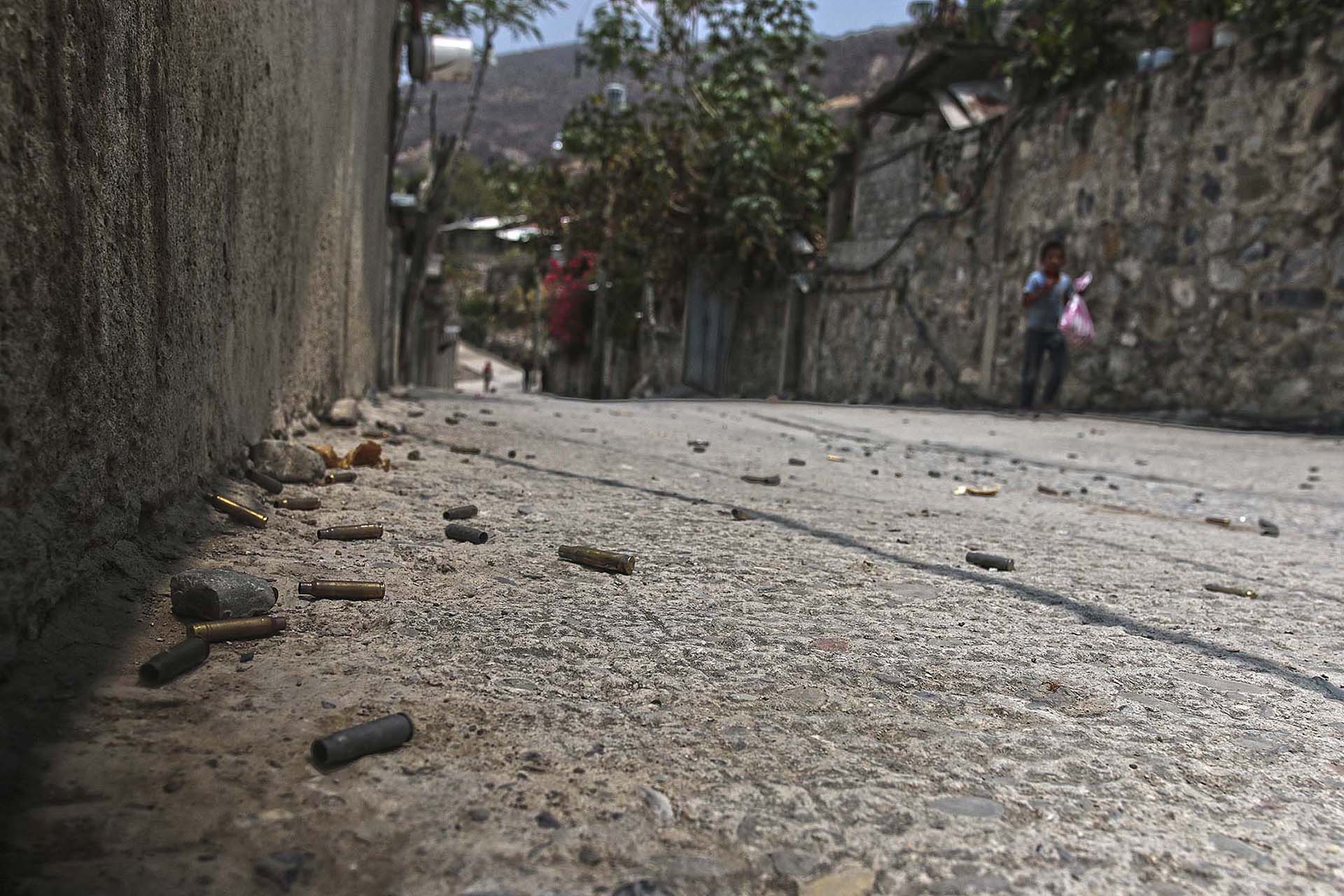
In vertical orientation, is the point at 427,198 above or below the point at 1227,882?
above

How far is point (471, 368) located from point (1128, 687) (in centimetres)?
4723

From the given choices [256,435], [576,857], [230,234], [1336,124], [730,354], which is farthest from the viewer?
[730,354]

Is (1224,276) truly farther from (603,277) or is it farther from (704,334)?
(603,277)

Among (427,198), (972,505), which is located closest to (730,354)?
(427,198)

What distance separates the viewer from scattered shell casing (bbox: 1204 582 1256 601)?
2348 millimetres

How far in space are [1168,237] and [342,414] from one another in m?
7.47

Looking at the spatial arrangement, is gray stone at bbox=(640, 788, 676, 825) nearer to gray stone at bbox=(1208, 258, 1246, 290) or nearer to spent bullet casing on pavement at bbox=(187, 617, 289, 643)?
spent bullet casing on pavement at bbox=(187, 617, 289, 643)

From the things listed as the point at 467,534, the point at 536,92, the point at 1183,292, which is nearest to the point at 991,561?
the point at 467,534

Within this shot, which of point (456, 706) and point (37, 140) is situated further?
point (456, 706)

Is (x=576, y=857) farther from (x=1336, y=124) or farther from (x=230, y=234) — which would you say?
(x=1336, y=124)

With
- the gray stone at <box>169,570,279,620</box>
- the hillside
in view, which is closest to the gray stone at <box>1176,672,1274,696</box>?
the gray stone at <box>169,570,279,620</box>

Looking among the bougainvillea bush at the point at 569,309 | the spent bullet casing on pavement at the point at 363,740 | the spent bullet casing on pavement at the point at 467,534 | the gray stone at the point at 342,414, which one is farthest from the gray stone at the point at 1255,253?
the bougainvillea bush at the point at 569,309

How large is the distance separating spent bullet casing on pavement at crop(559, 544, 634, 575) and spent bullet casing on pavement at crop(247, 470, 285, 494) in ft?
2.52

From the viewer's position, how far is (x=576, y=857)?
3.24ft
